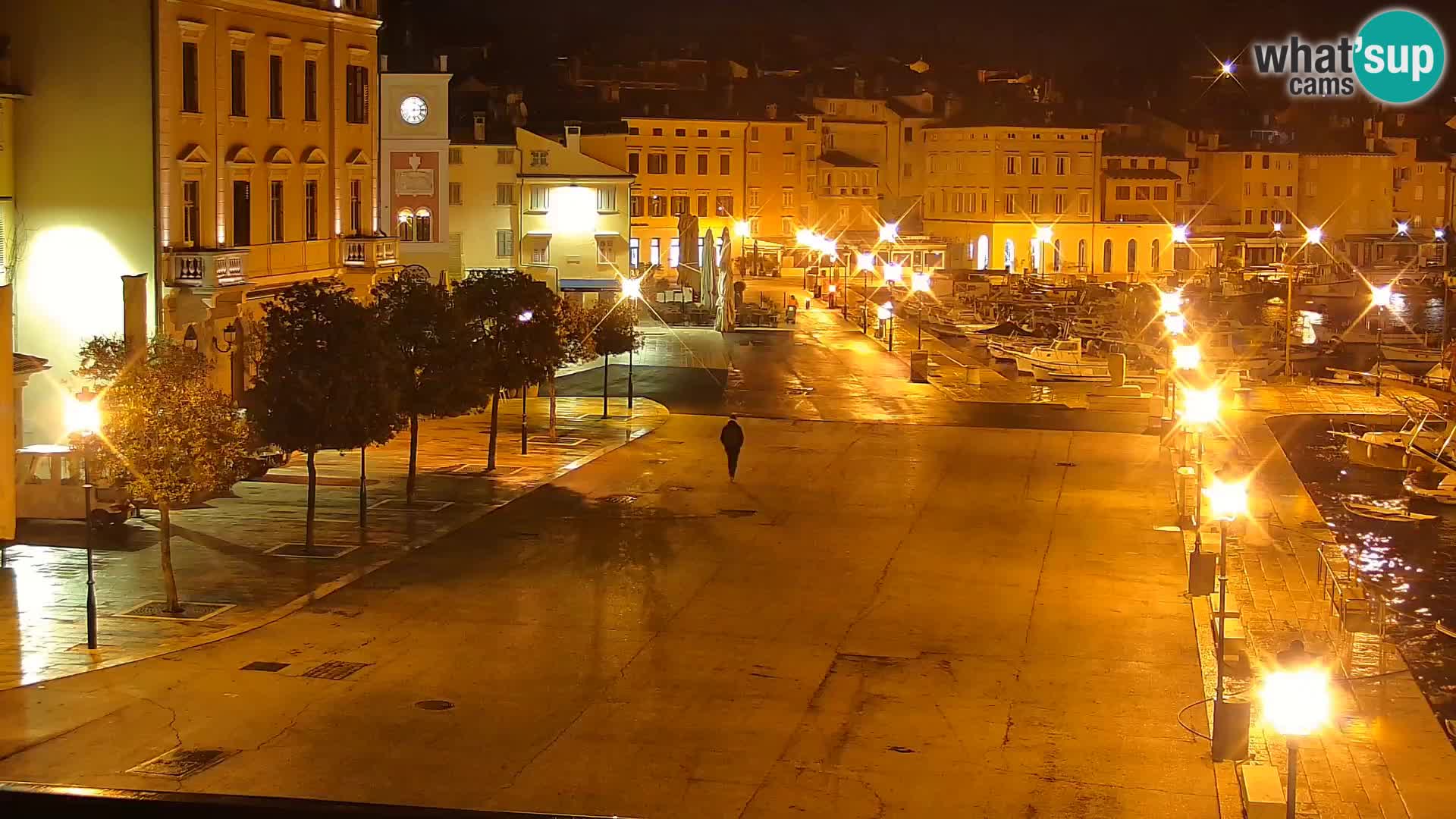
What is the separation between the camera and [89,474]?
65.7 feet

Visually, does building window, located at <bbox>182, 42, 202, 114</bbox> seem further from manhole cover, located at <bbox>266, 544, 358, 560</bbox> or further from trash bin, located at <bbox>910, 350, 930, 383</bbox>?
trash bin, located at <bbox>910, 350, 930, 383</bbox>

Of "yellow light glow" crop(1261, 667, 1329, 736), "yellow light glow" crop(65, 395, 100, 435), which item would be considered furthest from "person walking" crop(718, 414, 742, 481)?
"yellow light glow" crop(1261, 667, 1329, 736)

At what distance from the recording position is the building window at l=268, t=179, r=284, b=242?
36.9 m

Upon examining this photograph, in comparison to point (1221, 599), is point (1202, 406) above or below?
above

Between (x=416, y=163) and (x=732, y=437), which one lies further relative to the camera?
(x=416, y=163)

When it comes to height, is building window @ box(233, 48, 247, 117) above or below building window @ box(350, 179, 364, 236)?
above

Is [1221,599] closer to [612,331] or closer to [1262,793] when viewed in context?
[1262,793]

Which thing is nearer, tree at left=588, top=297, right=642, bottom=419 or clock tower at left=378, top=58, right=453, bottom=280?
tree at left=588, top=297, right=642, bottom=419

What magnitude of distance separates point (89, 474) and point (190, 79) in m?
15.5

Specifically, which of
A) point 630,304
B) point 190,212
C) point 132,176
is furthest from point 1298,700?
point 630,304

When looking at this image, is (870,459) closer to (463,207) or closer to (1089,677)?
(1089,677)

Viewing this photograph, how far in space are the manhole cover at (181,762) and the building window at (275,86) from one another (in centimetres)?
2334

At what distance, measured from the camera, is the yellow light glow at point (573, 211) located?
75500mm

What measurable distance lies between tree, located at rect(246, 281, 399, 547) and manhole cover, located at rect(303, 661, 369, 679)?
5.51 m
